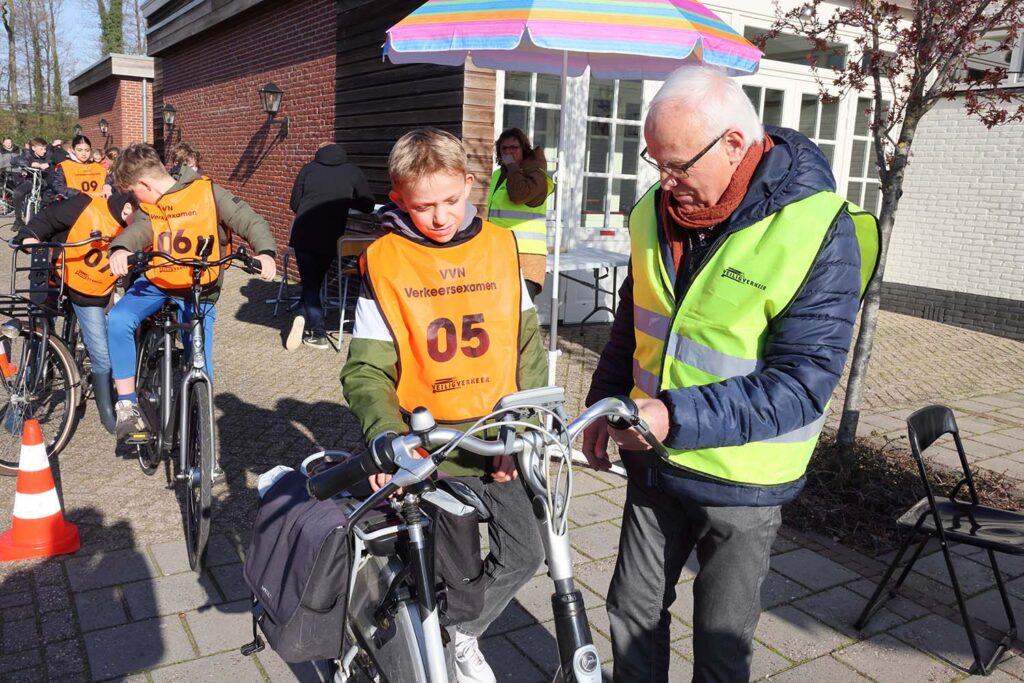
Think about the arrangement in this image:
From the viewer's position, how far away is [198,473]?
3.93m

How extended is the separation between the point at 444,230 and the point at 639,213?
22.5 inches

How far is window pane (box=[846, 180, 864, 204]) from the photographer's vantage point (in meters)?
11.9

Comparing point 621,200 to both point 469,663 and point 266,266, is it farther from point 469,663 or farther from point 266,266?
point 469,663

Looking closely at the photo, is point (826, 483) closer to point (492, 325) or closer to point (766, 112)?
point (492, 325)

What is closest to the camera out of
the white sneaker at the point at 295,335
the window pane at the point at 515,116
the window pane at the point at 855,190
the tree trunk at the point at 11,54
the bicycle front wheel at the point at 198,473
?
the bicycle front wheel at the point at 198,473

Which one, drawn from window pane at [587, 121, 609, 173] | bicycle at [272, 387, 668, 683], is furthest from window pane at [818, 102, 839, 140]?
bicycle at [272, 387, 668, 683]

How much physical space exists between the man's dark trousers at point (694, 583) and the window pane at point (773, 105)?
29.7ft

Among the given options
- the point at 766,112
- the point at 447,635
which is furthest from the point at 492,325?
the point at 766,112

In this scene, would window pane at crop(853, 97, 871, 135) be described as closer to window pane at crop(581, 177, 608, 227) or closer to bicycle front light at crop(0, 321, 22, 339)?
window pane at crop(581, 177, 608, 227)

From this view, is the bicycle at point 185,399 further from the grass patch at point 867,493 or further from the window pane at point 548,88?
the window pane at point 548,88

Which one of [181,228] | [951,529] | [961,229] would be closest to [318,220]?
[181,228]

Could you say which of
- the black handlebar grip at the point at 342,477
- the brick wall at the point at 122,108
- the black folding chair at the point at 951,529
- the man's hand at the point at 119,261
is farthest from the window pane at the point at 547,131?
the brick wall at the point at 122,108

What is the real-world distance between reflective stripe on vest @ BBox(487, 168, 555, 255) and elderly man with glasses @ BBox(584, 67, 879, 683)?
13.3 feet

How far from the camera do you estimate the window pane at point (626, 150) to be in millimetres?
9594
